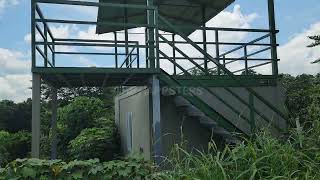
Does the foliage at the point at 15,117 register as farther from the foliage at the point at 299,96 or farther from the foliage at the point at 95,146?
the foliage at the point at 299,96

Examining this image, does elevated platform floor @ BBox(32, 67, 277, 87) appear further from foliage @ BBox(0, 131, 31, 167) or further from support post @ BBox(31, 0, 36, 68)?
foliage @ BBox(0, 131, 31, 167)

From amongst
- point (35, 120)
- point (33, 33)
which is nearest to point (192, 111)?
point (35, 120)

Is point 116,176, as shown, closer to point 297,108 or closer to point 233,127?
point 233,127

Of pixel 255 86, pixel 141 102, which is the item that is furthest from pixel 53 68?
pixel 255 86

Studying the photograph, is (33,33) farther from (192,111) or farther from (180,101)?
(192,111)

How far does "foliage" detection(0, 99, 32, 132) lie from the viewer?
31109mm

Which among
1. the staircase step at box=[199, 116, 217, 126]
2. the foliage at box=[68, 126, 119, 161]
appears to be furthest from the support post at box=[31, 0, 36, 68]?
the foliage at box=[68, 126, 119, 161]

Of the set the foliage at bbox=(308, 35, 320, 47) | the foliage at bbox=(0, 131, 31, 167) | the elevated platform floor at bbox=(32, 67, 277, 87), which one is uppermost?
the foliage at bbox=(308, 35, 320, 47)

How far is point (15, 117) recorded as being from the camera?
3155cm

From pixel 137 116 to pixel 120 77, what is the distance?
2.76m

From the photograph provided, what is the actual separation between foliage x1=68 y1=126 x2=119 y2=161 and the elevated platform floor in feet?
14.4

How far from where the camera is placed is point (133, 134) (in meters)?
12.8

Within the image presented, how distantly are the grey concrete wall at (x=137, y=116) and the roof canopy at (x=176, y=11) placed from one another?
105 inches

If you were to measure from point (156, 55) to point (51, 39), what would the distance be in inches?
136
